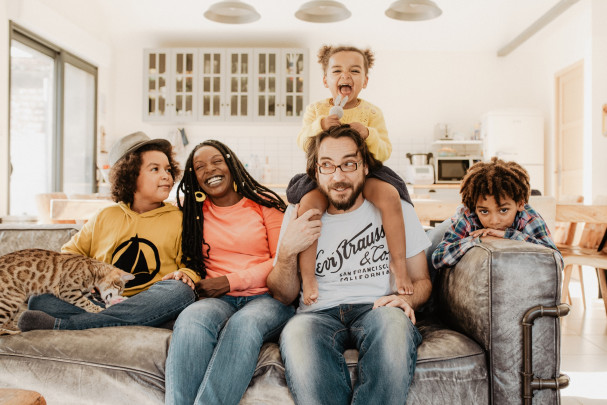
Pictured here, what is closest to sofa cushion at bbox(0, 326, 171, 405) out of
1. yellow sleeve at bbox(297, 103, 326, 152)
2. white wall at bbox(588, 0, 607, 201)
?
yellow sleeve at bbox(297, 103, 326, 152)

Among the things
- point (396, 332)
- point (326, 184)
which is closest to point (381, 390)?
point (396, 332)

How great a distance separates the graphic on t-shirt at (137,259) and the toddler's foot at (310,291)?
24.1 inches

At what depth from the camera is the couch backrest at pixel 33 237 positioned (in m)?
2.02

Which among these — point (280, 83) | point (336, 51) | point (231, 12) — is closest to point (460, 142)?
point (280, 83)

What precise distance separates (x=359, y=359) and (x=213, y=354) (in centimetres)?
41

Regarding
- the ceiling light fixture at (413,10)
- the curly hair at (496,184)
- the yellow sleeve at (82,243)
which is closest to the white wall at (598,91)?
the ceiling light fixture at (413,10)

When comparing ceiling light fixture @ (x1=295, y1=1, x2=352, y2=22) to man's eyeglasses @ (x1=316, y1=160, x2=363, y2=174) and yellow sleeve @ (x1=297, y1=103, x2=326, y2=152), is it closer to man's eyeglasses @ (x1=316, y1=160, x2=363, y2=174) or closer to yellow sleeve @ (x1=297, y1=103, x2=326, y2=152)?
yellow sleeve @ (x1=297, y1=103, x2=326, y2=152)

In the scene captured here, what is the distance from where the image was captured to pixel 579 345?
8.86ft

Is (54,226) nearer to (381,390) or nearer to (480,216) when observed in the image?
(381,390)

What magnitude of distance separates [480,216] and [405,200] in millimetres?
317

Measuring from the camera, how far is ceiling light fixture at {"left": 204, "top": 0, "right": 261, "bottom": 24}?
153 inches

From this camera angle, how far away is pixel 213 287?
1.70 m

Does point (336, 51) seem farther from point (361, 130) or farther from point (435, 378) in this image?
point (435, 378)

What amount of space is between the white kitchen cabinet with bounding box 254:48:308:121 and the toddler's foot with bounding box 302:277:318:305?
15.0 feet
